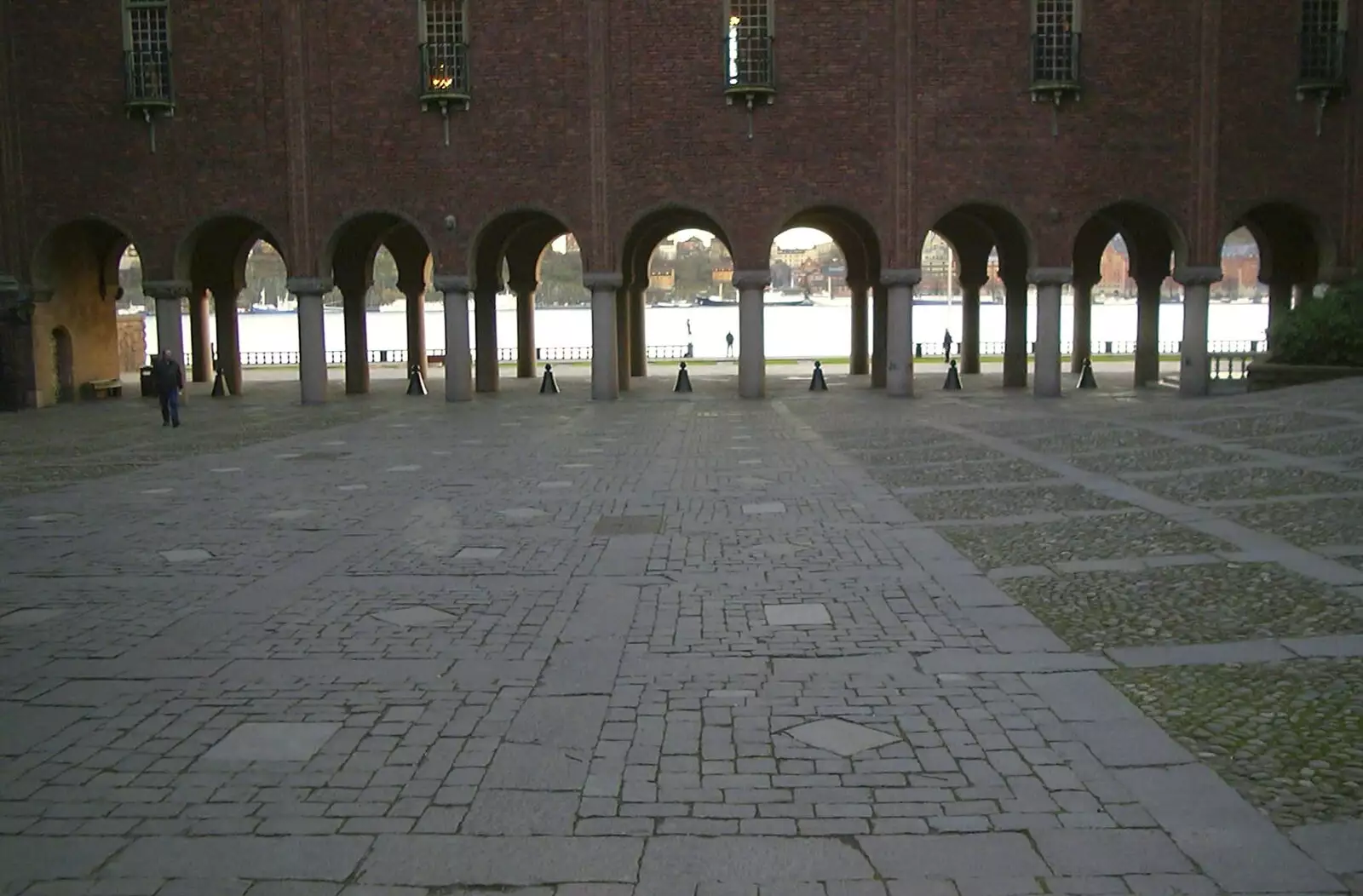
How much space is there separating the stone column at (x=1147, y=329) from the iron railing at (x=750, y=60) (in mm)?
12329

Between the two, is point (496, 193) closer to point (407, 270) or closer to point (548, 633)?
point (407, 270)

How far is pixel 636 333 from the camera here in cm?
3825

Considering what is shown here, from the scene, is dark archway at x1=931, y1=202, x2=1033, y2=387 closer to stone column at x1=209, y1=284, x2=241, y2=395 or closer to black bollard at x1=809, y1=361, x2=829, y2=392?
black bollard at x1=809, y1=361, x2=829, y2=392

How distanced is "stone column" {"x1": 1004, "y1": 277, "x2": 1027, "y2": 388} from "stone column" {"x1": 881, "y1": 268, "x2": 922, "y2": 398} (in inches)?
195

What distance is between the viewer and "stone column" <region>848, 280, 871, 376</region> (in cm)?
3759

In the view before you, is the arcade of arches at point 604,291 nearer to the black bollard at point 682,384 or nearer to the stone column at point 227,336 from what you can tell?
the stone column at point 227,336

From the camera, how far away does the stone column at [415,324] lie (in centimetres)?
3616

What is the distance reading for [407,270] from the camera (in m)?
36.7

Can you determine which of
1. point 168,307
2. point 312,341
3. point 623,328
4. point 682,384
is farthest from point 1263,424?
point 168,307

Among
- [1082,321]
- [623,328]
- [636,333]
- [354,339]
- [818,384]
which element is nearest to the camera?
[818,384]

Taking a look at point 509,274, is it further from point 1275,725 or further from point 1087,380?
point 1275,725

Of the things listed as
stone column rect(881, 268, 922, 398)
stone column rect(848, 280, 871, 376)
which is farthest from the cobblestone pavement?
stone column rect(848, 280, 871, 376)

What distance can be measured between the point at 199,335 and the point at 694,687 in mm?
35386

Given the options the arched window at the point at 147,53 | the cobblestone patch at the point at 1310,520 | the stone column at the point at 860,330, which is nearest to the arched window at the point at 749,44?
the stone column at the point at 860,330
